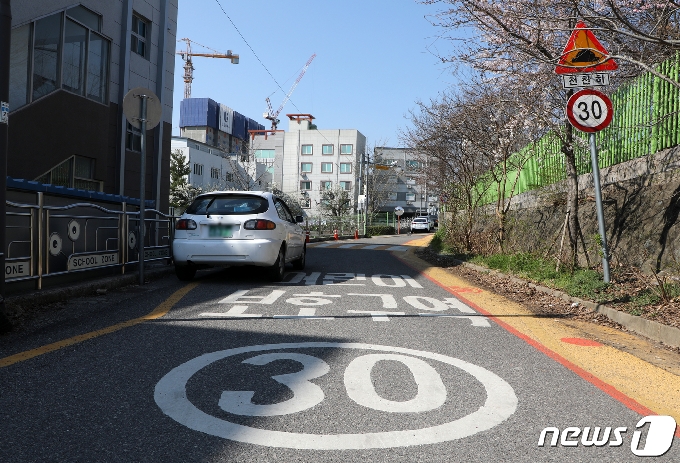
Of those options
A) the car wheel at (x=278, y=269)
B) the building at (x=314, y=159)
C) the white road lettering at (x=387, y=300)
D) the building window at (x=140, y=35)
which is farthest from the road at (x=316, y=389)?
the building at (x=314, y=159)

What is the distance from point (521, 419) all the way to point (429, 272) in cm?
1050

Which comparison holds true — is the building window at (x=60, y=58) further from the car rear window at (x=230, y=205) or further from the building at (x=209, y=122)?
the building at (x=209, y=122)

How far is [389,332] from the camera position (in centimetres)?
597

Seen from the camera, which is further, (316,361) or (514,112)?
(514,112)

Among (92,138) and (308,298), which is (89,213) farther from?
(92,138)

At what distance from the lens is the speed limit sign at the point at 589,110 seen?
7887 millimetres

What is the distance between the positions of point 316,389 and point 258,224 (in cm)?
610

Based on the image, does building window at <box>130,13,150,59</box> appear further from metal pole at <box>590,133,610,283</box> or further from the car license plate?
metal pole at <box>590,133,610,283</box>

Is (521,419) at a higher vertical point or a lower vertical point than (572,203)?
lower

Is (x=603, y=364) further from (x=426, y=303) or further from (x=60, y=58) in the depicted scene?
(x=60, y=58)

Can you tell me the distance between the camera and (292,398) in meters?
3.73

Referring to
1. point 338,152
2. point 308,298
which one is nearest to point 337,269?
point 308,298

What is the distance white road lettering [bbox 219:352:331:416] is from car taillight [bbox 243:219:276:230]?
524cm
